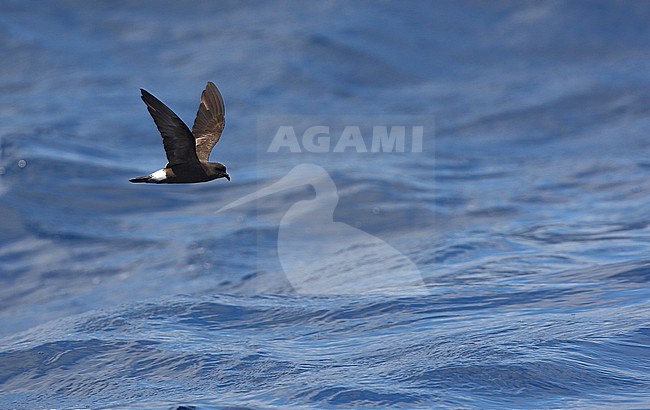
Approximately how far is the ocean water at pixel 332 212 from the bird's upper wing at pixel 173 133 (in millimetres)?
4053

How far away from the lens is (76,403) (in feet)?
42.8

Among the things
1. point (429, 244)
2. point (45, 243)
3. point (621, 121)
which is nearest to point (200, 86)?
point (45, 243)

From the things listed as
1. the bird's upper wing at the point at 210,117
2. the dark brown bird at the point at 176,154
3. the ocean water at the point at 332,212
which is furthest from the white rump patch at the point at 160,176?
the ocean water at the point at 332,212

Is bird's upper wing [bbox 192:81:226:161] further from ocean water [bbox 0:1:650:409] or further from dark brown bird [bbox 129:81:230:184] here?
ocean water [bbox 0:1:650:409]

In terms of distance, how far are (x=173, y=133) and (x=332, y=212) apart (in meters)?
12.6

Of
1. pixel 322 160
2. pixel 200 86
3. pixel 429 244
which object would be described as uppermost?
pixel 200 86

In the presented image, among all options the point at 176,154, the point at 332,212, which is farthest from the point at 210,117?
the point at 332,212

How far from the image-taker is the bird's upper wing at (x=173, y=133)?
8398 millimetres

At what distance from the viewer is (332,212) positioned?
2098 centimetres

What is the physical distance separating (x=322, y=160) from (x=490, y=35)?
17.6 feet

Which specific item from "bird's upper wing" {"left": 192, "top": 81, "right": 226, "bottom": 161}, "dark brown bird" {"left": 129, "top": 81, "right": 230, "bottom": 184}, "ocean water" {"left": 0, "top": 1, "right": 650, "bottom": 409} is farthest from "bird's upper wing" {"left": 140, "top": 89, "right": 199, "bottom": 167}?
"ocean water" {"left": 0, "top": 1, "right": 650, "bottom": 409}

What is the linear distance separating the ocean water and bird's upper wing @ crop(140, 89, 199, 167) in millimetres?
4053

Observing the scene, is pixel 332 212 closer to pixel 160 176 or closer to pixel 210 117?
pixel 210 117

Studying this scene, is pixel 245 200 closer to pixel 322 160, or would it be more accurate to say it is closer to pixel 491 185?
pixel 322 160
